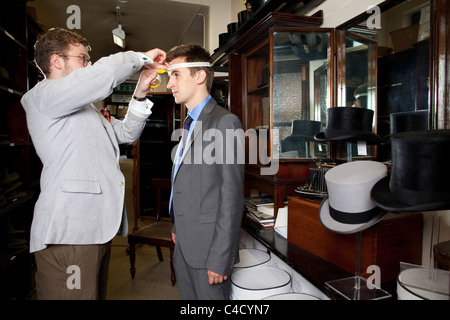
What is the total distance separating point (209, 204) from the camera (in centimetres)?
133

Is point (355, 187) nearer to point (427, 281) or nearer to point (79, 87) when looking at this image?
point (427, 281)

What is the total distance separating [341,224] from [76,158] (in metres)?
1.15

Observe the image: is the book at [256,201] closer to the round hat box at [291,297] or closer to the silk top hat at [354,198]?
the round hat box at [291,297]

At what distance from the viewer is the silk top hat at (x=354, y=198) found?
1.11 metres

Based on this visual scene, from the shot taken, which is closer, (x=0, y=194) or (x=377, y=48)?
(x=377, y=48)

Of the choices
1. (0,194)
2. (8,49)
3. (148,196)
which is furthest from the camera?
(148,196)

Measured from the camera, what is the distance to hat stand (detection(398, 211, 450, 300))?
922 millimetres

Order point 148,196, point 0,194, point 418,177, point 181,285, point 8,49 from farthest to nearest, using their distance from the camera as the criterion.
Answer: point 148,196, point 8,49, point 0,194, point 181,285, point 418,177

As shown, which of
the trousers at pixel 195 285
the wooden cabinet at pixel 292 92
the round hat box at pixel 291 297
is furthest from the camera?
the wooden cabinet at pixel 292 92

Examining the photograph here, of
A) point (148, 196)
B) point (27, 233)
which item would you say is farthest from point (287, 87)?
point (148, 196)

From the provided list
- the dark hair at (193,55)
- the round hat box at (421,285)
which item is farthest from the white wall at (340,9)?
the round hat box at (421,285)

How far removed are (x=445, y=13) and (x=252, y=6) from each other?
167cm

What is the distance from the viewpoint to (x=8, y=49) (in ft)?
8.45
